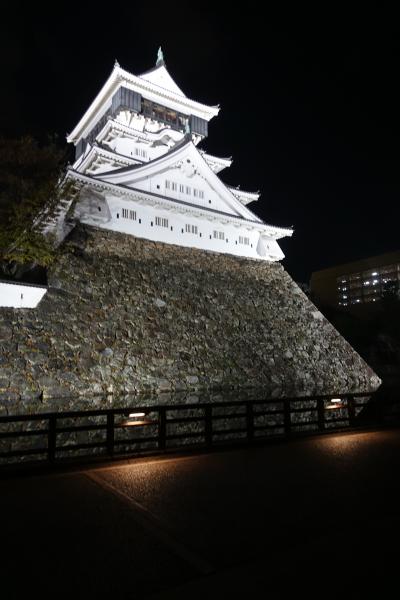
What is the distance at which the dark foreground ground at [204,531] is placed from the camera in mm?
2357

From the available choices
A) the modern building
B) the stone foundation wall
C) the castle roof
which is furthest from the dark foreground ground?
the modern building

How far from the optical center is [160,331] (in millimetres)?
14477

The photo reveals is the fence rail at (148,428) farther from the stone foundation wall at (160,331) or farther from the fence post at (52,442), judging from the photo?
the stone foundation wall at (160,331)

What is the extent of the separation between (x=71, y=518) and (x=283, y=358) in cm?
1379

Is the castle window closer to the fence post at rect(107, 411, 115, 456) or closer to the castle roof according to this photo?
the castle roof

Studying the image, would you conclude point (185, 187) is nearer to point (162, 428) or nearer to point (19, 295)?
point (19, 295)

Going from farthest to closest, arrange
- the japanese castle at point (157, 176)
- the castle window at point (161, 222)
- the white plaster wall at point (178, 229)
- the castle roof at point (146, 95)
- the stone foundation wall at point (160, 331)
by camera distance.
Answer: the castle roof at point (146, 95) < the castle window at point (161, 222) < the japanese castle at point (157, 176) < the white plaster wall at point (178, 229) < the stone foundation wall at point (160, 331)

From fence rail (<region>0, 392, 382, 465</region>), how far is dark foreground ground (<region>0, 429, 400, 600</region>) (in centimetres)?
53

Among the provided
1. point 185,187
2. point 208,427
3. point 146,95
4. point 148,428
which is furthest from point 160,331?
→ point 146,95

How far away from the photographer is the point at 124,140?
24672 millimetres

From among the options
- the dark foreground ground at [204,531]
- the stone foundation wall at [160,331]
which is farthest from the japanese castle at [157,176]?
the dark foreground ground at [204,531]

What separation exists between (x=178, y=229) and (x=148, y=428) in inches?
518

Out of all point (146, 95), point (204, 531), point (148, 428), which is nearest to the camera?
point (204, 531)

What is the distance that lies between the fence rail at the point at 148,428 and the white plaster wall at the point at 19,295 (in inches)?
191
